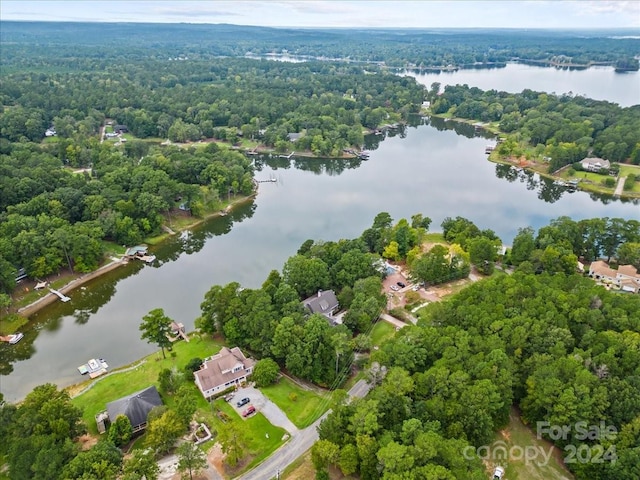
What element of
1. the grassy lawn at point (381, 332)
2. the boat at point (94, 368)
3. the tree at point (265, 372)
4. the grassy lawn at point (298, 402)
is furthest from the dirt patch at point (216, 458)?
the grassy lawn at point (381, 332)

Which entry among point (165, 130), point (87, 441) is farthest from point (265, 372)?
point (165, 130)

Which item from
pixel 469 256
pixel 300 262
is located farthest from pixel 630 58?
pixel 300 262

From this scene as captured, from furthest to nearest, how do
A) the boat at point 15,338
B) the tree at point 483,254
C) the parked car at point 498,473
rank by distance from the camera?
the tree at point 483,254
the boat at point 15,338
the parked car at point 498,473

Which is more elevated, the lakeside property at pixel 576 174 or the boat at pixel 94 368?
the lakeside property at pixel 576 174

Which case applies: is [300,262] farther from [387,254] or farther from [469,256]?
[469,256]

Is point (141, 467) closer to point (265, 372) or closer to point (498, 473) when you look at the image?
point (265, 372)

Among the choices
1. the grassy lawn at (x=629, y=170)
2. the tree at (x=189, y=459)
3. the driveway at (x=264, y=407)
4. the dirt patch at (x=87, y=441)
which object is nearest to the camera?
the tree at (x=189, y=459)

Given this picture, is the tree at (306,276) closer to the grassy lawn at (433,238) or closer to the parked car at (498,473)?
the grassy lawn at (433,238)
